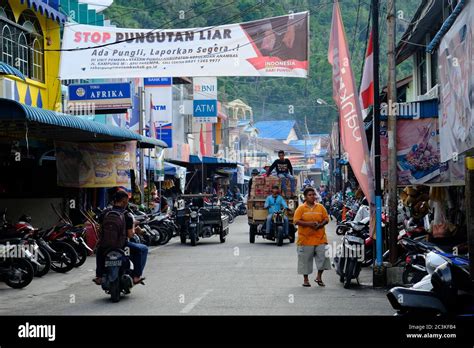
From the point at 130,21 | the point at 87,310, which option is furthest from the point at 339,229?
the point at 130,21

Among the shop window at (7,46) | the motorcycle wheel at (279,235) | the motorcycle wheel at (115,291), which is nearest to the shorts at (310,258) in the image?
the motorcycle wheel at (115,291)

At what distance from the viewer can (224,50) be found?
1761 centimetres

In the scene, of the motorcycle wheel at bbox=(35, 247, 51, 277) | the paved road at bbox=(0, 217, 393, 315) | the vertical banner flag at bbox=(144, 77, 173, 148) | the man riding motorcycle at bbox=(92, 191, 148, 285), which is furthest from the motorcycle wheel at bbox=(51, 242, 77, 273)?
the vertical banner flag at bbox=(144, 77, 173, 148)

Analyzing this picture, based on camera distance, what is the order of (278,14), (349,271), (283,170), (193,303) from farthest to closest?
(278,14) → (283,170) → (349,271) → (193,303)

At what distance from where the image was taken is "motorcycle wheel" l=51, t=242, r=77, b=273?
15961 millimetres

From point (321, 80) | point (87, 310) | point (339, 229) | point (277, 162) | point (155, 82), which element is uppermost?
point (321, 80)

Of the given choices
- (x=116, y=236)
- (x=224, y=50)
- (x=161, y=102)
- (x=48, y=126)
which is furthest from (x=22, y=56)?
(x=161, y=102)

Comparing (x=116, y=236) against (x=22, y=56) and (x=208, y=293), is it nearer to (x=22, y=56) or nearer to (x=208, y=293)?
(x=208, y=293)

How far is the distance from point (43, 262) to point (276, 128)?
3046 inches

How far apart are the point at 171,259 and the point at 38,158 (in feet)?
20.1

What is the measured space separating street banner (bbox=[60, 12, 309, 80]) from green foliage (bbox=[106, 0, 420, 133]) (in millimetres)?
1340

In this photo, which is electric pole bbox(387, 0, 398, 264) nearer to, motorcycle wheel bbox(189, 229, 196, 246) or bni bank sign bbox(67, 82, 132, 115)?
motorcycle wheel bbox(189, 229, 196, 246)
